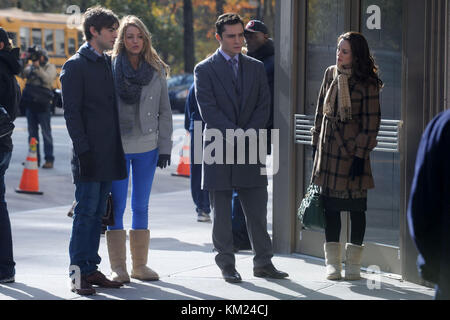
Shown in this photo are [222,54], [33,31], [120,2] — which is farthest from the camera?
[33,31]

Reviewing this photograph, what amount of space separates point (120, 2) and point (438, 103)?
19.0 meters

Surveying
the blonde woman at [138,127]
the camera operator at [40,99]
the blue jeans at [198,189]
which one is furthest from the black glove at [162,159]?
the camera operator at [40,99]

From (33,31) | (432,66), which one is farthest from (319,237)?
(33,31)

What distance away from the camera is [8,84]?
21.5 feet

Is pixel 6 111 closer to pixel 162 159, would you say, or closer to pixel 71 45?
pixel 162 159

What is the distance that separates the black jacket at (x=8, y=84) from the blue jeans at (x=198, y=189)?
3.23 metres

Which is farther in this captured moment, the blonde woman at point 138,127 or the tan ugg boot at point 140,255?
the tan ugg boot at point 140,255

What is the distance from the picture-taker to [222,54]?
6.84 meters

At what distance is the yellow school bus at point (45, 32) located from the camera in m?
30.0

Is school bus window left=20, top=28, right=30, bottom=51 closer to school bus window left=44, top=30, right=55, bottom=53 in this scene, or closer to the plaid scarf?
school bus window left=44, top=30, right=55, bottom=53

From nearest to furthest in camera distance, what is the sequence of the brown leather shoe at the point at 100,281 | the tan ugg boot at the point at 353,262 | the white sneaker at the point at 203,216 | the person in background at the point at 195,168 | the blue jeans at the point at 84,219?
the blue jeans at the point at 84,219 → the brown leather shoe at the point at 100,281 → the tan ugg boot at the point at 353,262 → the person in background at the point at 195,168 → the white sneaker at the point at 203,216

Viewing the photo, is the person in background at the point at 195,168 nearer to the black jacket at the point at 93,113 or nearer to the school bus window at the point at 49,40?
the black jacket at the point at 93,113

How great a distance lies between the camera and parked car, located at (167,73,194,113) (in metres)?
34.1
